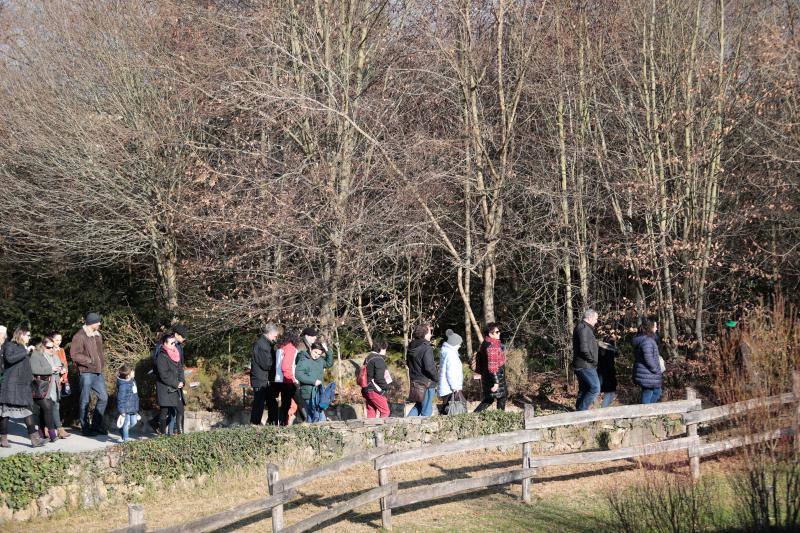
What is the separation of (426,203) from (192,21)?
6253 mm

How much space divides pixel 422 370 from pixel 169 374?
3592 millimetres

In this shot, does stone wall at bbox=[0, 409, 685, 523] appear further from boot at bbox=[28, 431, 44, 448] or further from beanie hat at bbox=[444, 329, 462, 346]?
boot at bbox=[28, 431, 44, 448]

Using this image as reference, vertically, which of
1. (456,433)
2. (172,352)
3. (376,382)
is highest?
(172,352)

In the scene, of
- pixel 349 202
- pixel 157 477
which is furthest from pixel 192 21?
pixel 157 477

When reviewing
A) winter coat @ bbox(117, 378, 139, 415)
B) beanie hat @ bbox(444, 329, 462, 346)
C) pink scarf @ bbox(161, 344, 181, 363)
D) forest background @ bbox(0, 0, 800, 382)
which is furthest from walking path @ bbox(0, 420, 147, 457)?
beanie hat @ bbox(444, 329, 462, 346)

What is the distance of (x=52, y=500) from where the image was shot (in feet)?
33.7

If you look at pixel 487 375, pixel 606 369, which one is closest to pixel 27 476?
pixel 487 375

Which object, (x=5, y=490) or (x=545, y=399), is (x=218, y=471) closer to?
(x=5, y=490)

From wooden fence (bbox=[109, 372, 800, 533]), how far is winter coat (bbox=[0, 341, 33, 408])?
477 cm

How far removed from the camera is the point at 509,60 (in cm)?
1842

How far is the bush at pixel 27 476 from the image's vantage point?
32.9ft

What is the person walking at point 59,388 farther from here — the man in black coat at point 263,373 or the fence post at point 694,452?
the fence post at point 694,452

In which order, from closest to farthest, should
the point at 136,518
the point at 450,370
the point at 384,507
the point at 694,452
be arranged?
the point at 136,518 → the point at 384,507 → the point at 694,452 → the point at 450,370

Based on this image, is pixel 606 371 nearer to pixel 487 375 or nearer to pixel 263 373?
pixel 487 375
